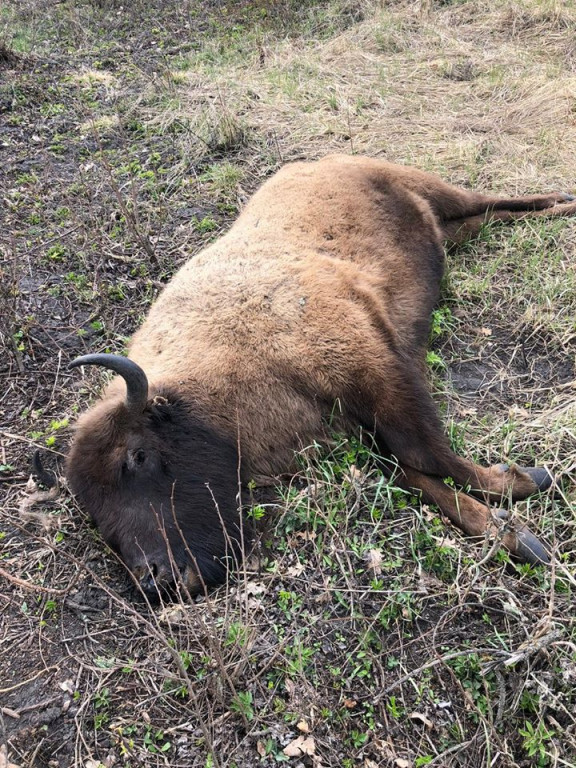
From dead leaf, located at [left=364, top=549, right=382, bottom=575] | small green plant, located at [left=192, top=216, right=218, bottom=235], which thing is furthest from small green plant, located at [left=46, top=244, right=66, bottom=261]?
dead leaf, located at [left=364, top=549, right=382, bottom=575]

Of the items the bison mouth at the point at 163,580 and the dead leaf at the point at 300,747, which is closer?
the dead leaf at the point at 300,747

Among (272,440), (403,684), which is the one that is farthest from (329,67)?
(403,684)

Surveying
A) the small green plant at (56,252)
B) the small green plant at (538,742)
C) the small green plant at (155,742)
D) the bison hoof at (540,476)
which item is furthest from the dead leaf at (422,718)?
the small green plant at (56,252)

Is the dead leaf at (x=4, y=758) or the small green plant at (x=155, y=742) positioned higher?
the dead leaf at (x=4, y=758)

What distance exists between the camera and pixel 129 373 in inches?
129

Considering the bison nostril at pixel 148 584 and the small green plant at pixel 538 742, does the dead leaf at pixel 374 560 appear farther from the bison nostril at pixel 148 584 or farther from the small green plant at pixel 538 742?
the bison nostril at pixel 148 584

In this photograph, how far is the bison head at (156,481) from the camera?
3244 millimetres

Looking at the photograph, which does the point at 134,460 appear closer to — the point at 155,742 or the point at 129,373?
the point at 129,373

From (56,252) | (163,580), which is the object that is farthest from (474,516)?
(56,252)

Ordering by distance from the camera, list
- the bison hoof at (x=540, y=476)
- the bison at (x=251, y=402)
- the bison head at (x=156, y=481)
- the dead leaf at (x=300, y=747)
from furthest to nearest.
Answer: the bison hoof at (x=540, y=476)
the bison at (x=251, y=402)
the bison head at (x=156, y=481)
the dead leaf at (x=300, y=747)

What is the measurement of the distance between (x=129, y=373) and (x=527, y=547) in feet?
7.57

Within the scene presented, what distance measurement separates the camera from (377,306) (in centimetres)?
414

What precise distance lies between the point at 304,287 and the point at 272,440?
103 centimetres

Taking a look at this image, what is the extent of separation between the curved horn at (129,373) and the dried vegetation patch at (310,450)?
872 mm
